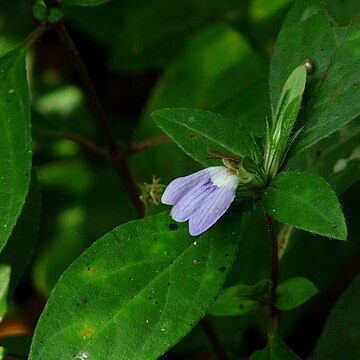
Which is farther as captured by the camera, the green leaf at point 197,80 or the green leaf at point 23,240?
the green leaf at point 197,80

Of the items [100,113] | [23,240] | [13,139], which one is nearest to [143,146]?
[100,113]

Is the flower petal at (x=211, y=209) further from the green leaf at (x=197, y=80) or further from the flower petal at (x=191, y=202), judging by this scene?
the green leaf at (x=197, y=80)

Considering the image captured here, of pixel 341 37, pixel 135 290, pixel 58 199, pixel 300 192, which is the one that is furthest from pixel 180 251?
pixel 58 199

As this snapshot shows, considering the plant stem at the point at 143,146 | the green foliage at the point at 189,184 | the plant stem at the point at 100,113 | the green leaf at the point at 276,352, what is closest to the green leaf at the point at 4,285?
the green foliage at the point at 189,184

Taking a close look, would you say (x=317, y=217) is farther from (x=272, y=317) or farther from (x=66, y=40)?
(x=66, y=40)

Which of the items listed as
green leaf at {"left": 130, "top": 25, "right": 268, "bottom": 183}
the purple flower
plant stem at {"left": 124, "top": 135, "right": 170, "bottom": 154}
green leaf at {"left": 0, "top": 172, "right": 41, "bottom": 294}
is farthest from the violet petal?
green leaf at {"left": 130, "top": 25, "right": 268, "bottom": 183}

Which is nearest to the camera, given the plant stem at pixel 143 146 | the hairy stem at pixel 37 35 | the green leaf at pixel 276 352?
the green leaf at pixel 276 352
